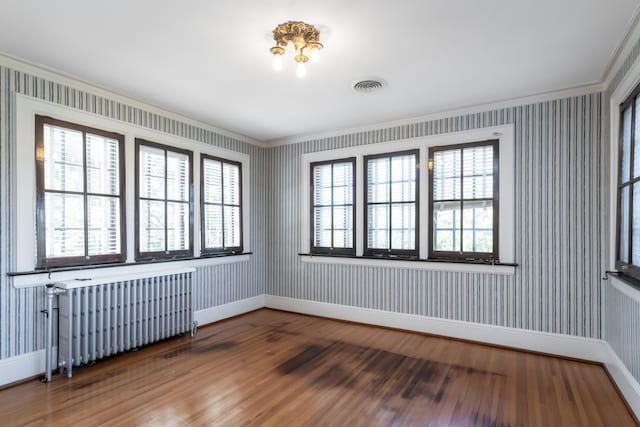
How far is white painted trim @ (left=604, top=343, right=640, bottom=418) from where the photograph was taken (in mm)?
2370

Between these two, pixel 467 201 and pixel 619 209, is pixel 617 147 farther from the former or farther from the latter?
pixel 467 201

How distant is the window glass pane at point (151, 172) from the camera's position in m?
3.89

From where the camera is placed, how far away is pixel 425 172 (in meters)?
4.26

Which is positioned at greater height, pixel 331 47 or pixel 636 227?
pixel 331 47

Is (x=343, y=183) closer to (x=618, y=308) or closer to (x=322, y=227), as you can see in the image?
(x=322, y=227)

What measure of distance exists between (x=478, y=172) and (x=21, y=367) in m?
4.95

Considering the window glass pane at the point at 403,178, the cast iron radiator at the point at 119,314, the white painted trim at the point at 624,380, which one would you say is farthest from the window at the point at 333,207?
the white painted trim at the point at 624,380

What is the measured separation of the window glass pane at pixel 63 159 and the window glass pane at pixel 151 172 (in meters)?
0.64

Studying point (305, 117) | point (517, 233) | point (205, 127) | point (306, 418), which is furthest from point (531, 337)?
point (205, 127)

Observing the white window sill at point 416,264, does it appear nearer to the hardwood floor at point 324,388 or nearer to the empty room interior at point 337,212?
the empty room interior at point 337,212

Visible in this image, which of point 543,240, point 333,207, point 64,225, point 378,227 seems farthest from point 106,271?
point 543,240

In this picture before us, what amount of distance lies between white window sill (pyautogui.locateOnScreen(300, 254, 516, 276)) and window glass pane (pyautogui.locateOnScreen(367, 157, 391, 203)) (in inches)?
33.7

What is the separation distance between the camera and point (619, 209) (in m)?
2.94

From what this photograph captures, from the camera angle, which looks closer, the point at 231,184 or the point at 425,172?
the point at 425,172
